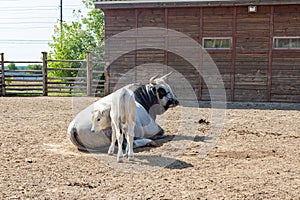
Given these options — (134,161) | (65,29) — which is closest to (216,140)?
(134,161)

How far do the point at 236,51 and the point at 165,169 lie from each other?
9978 mm

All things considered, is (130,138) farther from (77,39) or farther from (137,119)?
(77,39)

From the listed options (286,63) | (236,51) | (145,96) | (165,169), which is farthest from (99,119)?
(286,63)

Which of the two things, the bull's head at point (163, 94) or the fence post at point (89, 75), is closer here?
the bull's head at point (163, 94)

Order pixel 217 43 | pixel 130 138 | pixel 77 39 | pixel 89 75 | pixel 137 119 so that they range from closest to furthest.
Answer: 1. pixel 130 138
2. pixel 137 119
3. pixel 217 43
4. pixel 89 75
5. pixel 77 39

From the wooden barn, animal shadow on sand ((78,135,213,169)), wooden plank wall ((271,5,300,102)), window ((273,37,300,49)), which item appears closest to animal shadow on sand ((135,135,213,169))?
animal shadow on sand ((78,135,213,169))

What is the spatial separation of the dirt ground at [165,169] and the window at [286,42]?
6.18 meters

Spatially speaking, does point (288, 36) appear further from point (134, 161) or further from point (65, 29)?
point (65, 29)

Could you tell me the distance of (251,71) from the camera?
1424 centimetres

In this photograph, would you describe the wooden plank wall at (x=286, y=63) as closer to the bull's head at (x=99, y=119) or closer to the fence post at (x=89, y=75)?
the fence post at (x=89, y=75)

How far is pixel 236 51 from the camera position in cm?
1430

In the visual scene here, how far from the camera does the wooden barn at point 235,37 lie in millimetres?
13844

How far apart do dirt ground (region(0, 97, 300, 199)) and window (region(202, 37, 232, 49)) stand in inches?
254

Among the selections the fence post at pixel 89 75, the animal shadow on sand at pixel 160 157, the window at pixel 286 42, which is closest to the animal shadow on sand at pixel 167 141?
the animal shadow on sand at pixel 160 157
